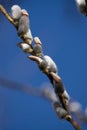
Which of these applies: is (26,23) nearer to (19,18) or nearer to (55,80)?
(19,18)

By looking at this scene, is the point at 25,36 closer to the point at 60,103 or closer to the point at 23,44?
the point at 23,44

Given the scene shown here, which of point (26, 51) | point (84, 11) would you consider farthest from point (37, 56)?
point (84, 11)

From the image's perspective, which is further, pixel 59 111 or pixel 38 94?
pixel 38 94

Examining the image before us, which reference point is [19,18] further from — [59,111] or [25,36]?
[59,111]

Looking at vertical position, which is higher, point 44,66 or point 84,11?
point 84,11

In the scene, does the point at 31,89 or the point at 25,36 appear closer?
the point at 25,36

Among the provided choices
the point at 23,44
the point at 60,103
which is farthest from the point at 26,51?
the point at 60,103

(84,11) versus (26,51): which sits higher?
(84,11)
